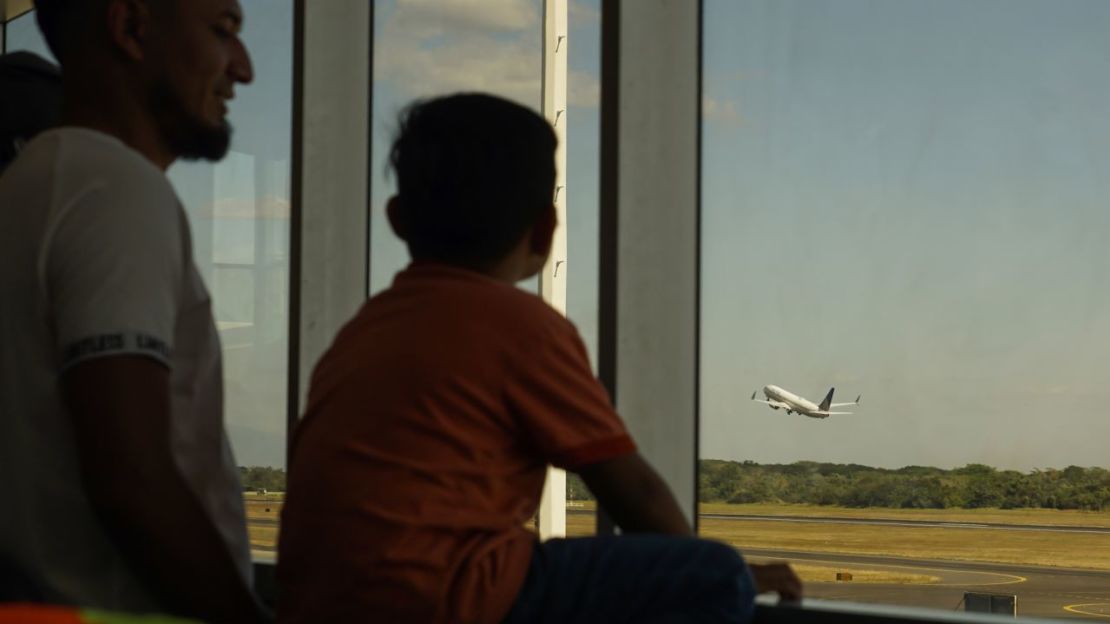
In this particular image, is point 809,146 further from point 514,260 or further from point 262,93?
point 514,260

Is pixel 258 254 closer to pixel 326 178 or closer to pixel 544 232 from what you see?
pixel 326 178

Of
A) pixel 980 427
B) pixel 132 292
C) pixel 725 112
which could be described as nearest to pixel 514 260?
pixel 132 292

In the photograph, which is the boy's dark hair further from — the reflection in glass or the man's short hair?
the reflection in glass

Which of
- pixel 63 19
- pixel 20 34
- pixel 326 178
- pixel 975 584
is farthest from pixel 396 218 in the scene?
pixel 975 584

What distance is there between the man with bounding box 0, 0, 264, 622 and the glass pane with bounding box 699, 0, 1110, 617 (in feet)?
3.40

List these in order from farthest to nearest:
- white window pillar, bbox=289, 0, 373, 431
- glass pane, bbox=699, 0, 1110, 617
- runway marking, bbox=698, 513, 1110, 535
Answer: runway marking, bbox=698, 513, 1110, 535, white window pillar, bbox=289, 0, 373, 431, glass pane, bbox=699, 0, 1110, 617

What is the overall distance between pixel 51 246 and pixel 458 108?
0.44 metres

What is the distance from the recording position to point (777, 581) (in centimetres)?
121

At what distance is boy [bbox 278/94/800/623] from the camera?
1.01 metres

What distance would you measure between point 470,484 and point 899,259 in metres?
2.86

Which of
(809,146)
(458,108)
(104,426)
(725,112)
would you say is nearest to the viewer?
(104,426)

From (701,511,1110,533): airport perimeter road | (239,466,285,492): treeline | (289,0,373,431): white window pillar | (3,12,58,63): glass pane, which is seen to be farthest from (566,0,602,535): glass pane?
(701,511,1110,533): airport perimeter road

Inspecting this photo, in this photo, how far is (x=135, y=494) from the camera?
811mm

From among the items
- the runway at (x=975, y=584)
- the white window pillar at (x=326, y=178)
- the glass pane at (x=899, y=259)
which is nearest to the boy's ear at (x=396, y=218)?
the glass pane at (x=899, y=259)
